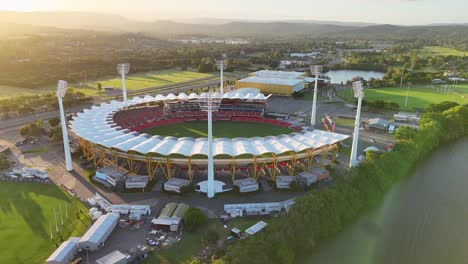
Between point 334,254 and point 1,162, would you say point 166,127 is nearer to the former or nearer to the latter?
point 1,162

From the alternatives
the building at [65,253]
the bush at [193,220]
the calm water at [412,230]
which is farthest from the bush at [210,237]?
the building at [65,253]

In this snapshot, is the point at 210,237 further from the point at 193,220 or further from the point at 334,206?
the point at 334,206

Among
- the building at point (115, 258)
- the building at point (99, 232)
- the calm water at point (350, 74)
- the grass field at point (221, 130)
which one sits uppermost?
the calm water at point (350, 74)

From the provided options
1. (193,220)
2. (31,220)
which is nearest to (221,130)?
(193,220)

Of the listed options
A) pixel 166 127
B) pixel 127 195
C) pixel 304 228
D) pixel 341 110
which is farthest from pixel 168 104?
pixel 304 228

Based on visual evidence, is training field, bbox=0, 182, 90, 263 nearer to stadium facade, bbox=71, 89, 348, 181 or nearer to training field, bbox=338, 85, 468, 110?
stadium facade, bbox=71, 89, 348, 181

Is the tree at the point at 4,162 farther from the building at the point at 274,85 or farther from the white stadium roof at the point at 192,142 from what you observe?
the building at the point at 274,85
